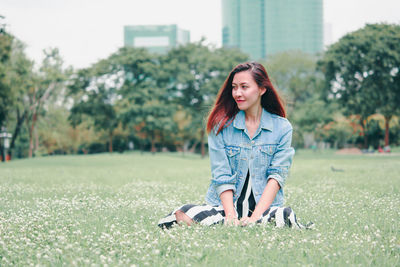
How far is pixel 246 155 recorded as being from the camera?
5.01m

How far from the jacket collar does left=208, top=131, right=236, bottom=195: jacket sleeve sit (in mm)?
279

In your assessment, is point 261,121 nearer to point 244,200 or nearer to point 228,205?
point 244,200

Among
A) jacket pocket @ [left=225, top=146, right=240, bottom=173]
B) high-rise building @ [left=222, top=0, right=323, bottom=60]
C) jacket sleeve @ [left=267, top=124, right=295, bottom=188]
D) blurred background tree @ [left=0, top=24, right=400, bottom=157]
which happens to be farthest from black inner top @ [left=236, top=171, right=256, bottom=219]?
high-rise building @ [left=222, top=0, right=323, bottom=60]

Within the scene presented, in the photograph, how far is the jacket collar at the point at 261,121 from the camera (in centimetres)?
509

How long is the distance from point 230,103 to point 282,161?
3.51 feet

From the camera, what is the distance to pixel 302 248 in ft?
12.4

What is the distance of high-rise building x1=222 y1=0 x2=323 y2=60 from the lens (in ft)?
615

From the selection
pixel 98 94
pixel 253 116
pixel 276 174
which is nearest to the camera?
pixel 276 174

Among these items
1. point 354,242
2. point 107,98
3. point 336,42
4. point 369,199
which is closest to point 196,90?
point 107,98

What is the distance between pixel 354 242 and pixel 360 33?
3496 cm

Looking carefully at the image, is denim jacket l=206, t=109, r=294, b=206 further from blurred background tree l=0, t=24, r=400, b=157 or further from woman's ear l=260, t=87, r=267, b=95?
blurred background tree l=0, t=24, r=400, b=157

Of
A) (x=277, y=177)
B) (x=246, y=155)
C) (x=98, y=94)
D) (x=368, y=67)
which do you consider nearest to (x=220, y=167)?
(x=246, y=155)

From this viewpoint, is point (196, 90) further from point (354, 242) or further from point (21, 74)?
point (354, 242)

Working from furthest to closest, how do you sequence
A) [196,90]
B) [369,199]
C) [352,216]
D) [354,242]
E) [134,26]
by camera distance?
[134,26], [196,90], [369,199], [352,216], [354,242]
